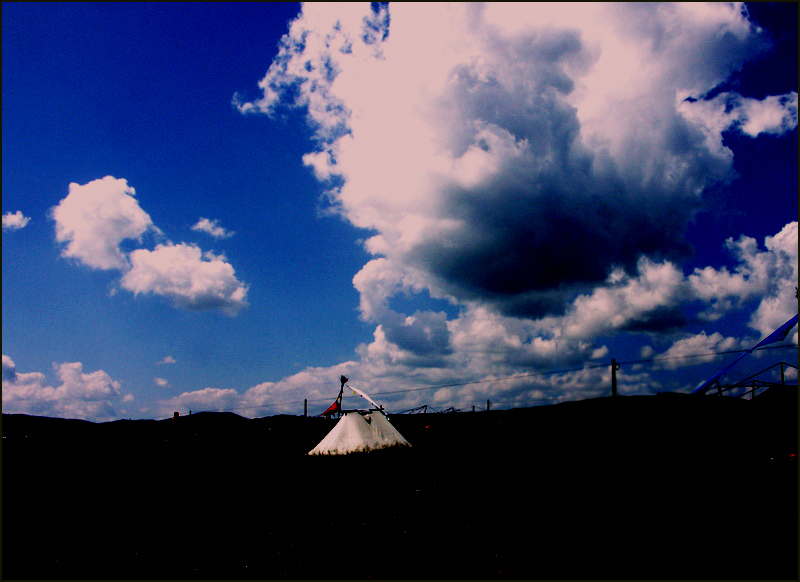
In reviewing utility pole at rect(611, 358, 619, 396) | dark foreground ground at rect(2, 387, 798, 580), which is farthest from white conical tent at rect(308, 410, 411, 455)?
utility pole at rect(611, 358, 619, 396)

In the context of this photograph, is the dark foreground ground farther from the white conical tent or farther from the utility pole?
the utility pole

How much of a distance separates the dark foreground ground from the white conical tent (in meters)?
2.76

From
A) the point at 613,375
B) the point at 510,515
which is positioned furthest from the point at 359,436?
the point at 613,375

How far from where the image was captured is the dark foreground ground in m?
6.67

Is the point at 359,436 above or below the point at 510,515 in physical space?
above

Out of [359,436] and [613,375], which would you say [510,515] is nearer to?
[359,436]

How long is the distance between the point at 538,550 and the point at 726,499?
154 inches

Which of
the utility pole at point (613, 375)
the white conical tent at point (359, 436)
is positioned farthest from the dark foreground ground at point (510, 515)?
the utility pole at point (613, 375)

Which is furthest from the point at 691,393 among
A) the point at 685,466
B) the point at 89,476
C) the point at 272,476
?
the point at 89,476

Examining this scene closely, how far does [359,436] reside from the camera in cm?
1677

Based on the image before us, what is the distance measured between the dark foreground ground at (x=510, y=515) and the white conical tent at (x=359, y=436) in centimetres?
276

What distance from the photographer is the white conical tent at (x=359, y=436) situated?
16.5m

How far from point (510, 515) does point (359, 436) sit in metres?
8.92

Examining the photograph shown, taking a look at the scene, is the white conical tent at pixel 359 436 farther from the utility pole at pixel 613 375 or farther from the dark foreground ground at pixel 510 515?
the utility pole at pixel 613 375
